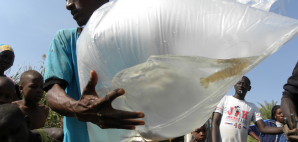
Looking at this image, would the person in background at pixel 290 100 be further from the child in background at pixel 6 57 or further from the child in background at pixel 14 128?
the child in background at pixel 6 57

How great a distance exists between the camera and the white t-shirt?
10.2 ft

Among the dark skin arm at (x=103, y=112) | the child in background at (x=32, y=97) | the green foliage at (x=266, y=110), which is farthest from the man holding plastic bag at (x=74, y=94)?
the green foliage at (x=266, y=110)

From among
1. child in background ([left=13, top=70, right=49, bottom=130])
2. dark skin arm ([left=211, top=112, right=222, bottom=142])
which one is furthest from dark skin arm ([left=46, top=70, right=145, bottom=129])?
dark skin arm ([left=211, top=112, right=222, bottom=142])

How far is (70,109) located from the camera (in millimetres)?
842

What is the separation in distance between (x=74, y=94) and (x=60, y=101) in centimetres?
24

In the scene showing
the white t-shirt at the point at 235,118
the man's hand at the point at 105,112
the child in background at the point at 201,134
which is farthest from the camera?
the child in background at the point at 201,134

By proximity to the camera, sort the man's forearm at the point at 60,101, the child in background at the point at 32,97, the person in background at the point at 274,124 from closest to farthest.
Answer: the man's forearm at the point at 60,101, the child in background at the point at 32,97, the person in background at the point at 274,124

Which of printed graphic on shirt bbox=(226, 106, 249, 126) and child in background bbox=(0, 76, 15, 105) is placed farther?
printed graphic on shirt bbox=(226, 106, 249, 126)

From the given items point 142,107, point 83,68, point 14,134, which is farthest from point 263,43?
point 14,134

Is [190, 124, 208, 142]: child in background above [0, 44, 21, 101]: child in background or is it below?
below

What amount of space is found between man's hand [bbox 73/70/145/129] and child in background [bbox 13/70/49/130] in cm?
237

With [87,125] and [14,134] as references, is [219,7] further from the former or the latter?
[14,134]

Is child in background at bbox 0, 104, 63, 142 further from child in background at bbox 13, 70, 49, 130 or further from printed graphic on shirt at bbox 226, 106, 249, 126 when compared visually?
printed graphic on shirt at bbox 226, 106, 249, 126

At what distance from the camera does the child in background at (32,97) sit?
283 cm
